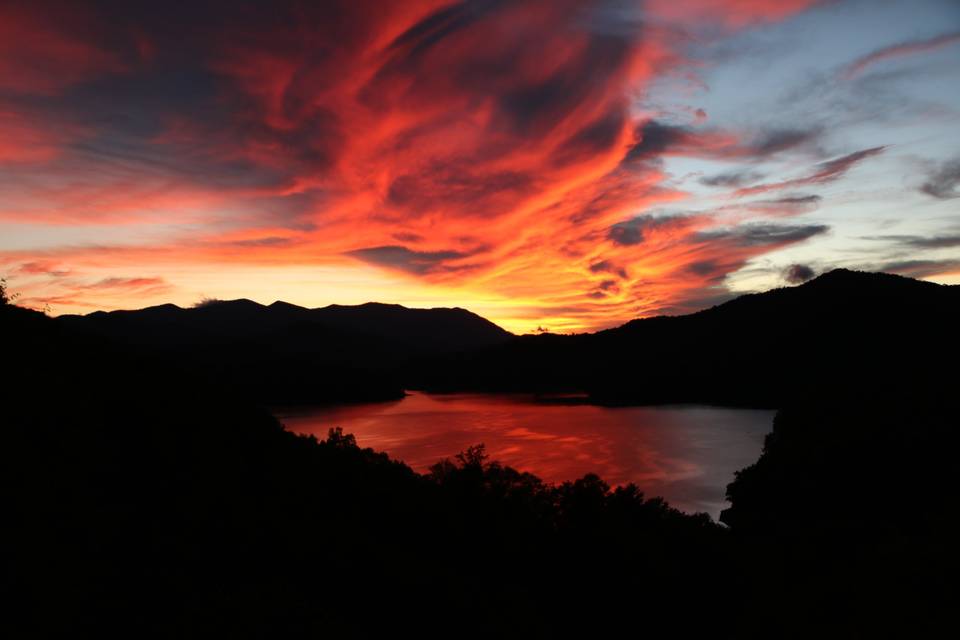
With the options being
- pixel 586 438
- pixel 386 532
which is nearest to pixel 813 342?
pixel 586 438

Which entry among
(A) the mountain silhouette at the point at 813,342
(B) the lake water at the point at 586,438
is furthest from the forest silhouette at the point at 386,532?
(A) the mountain silhouette at the point at 813,342

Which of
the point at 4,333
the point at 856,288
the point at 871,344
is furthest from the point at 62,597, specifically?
the point at 856,288

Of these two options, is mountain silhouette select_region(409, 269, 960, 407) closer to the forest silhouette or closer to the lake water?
the lake water

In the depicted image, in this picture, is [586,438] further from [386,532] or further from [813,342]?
[813,342]

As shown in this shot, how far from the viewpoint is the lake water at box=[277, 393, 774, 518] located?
85.8 metres

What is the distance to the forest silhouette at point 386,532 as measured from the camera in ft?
55.6

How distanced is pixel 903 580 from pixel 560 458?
247 ft

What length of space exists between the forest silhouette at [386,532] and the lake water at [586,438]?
25.8 meters

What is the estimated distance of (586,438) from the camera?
11869cm

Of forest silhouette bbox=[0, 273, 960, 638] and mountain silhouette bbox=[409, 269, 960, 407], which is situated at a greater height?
mountain silhouette bbox=[409, 269, 960, 407]

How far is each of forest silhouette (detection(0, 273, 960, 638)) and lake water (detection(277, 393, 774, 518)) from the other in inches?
1014

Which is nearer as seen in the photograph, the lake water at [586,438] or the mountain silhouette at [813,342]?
the lake water at [586,438]

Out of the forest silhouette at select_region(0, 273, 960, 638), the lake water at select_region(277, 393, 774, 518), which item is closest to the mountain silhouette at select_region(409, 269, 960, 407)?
the lake water at select_region(277, 393, 774, 518)

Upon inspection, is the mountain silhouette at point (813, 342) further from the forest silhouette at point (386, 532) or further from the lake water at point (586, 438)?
the forest silhouette at point (386, 532)
